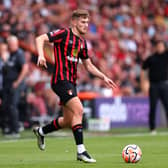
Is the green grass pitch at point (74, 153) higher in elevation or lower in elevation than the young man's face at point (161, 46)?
lower

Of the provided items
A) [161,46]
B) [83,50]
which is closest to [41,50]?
[83,50]

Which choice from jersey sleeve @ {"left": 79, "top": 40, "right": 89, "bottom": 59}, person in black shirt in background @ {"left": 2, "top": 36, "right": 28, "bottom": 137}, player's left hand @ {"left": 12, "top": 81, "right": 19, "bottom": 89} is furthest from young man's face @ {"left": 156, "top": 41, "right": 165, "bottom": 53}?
jersey sleeve @ {"left": 79, "top": 40, "right": 89, "bottom": 59}

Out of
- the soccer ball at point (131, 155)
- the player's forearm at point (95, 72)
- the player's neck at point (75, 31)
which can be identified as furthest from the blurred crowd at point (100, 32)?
the soccer ball at point (131, 155)

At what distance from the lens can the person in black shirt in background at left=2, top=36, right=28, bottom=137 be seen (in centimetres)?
1650

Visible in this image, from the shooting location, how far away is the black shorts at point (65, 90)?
9992mm

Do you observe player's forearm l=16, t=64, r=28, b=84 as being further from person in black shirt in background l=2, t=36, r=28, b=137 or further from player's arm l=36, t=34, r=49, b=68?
player's arm l=36, t=34, r=49, b=68

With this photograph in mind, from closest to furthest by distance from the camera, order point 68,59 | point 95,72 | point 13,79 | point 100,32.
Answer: point 68,59 → point 95,72 → point 13,79 → point 100,32

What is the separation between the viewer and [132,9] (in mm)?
26828

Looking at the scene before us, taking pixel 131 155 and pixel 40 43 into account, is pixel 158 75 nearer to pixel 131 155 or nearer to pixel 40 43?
pixel 40 43

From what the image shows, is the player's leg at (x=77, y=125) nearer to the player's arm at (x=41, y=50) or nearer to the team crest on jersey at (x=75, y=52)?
the team crest on jersey at (x=75, y=52)

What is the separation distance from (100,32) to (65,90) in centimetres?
1478

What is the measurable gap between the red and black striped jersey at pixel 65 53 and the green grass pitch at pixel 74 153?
1225 millimetres

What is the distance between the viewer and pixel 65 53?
10219 mm

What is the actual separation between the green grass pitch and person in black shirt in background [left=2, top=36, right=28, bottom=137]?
2082mm
